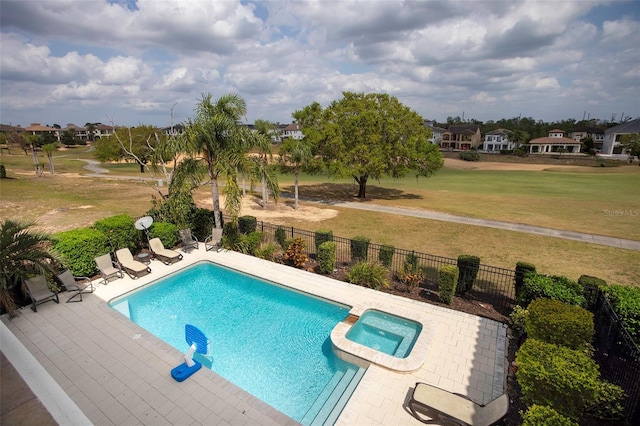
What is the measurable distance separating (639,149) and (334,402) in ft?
270

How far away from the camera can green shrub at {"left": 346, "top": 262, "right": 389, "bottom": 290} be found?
1233 centimetres

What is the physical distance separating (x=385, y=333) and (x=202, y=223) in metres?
12.0

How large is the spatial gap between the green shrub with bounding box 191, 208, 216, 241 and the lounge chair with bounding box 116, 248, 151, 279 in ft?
13.8

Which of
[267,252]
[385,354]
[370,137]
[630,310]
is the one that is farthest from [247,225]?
[370,137]

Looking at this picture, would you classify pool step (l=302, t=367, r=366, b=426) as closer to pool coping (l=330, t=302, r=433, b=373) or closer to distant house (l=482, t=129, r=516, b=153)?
pool coping (l=330, t=302, r=433, b=373)

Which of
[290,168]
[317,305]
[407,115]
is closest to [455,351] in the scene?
[317,305]

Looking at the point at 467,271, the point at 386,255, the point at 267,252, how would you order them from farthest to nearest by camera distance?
the point at 267,252 < the point at 386,255 < the point at 467,271

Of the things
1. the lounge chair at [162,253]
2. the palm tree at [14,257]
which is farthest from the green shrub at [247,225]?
the palm tree at [14,257]

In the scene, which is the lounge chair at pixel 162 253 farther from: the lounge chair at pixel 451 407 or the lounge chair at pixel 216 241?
the lounge chair at pixel 451 407

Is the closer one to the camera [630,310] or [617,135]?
[630,310]

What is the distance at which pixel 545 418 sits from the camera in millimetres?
5094

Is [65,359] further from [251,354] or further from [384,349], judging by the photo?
[384,349]

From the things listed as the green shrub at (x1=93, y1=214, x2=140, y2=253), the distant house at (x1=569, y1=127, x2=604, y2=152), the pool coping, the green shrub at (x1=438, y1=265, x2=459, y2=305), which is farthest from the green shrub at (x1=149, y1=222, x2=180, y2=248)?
the distant house at (x1=569, y1=127, x2=604, y2=152)

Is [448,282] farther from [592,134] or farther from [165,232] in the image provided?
[592,134]
